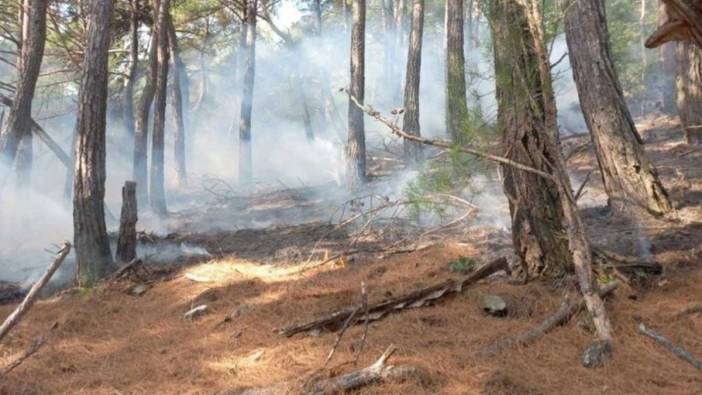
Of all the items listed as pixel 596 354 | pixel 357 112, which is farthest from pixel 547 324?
pixel 357 112

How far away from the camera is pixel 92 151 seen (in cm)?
791

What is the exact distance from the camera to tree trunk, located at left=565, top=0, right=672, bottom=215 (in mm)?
6977

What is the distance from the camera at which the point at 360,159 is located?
14102 millimetres

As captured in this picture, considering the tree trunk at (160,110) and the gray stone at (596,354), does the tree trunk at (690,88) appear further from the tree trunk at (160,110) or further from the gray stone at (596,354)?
the tree trunk at (160,110)

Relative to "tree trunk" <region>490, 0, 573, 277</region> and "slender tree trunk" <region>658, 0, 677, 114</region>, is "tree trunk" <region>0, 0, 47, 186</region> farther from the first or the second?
"slender tree trunk" <region>658, 0, 677, 114</region>

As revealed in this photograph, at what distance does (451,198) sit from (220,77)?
34.7 m

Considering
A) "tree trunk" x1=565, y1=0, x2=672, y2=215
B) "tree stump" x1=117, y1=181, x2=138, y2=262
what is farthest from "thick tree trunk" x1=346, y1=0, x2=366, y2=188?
"tree trunk" x1=565, y1=0, x2=672, y2=215

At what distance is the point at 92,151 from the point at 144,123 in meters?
7.50

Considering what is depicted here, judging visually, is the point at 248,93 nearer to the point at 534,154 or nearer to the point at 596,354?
the point at 534,154

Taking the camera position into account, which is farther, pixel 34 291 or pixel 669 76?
pixel 669 76

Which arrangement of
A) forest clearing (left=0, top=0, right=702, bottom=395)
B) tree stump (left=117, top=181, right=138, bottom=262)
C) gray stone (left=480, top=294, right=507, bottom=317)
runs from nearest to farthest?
forest clearing (left=0, top=0, right=702, bottom=395) < gray stone (left=480, top=294, right=507, bottom=317) < tree stump (left=117, top=181, right=138, bottom=262)

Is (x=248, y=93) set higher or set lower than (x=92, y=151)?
higher

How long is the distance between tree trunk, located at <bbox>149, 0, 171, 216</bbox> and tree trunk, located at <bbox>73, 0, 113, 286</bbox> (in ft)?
20.6

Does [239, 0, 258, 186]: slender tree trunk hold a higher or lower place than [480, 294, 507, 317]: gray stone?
higher
